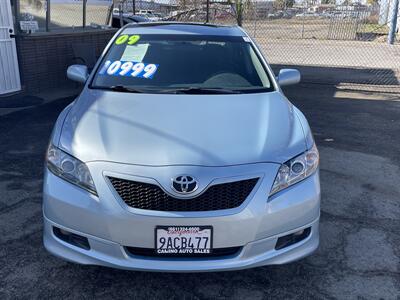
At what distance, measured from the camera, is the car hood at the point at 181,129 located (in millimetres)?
2545

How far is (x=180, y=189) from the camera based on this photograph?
2.39 metres

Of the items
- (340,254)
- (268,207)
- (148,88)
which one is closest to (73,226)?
(268,207)

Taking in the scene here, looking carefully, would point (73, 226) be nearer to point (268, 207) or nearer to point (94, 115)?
point (94, 115)

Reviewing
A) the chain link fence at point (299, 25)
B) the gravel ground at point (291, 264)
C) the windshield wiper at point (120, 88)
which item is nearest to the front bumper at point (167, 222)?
the gravel ground at point (291, 264)

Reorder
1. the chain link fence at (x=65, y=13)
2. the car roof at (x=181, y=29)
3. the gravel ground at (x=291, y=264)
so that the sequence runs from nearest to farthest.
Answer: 1. the gravel ground at (x=291, y=264)
2. the car roof at (x=181, y=29)
3. the chain link fence at (x=65, y=13)

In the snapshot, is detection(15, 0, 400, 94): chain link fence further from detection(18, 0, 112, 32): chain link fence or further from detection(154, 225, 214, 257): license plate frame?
detection(154, 225, 214, 257): license plate frame

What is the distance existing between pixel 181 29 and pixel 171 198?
2.40m

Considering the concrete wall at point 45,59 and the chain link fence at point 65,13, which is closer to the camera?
the concrete wall at point 45,59

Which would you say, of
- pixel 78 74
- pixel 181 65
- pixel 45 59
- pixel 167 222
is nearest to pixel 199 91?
pixel 181 65

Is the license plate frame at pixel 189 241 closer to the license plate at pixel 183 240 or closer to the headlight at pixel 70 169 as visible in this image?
the license plate at pixel 183 240

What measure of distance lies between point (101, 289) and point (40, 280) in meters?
0.42

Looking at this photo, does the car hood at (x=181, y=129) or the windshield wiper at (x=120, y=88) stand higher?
the windshield wiper at (x=120, y=88)

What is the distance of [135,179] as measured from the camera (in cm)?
241

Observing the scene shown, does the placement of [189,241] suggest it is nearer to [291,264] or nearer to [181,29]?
[291,264]
